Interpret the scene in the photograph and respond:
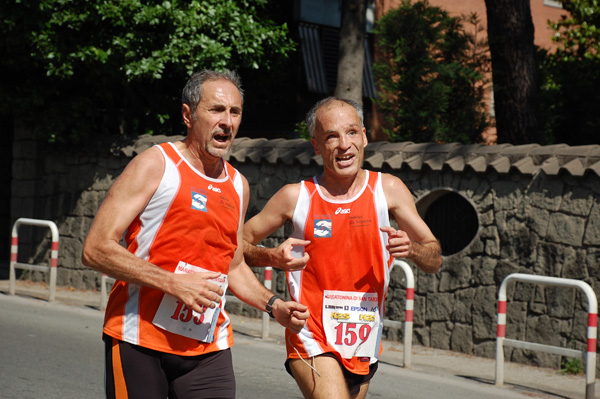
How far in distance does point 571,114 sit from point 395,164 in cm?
725

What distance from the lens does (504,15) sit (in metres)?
13.4

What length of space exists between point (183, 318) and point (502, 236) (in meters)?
6.35

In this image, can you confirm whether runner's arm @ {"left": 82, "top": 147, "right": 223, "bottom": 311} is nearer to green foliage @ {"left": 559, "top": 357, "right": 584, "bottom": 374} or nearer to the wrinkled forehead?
the wrinkled forehead

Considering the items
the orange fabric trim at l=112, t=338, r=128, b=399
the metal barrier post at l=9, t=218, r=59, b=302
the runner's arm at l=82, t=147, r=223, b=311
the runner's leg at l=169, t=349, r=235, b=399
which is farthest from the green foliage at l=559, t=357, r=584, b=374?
the metal barrier post at l=9, t=218, r=59, b=302

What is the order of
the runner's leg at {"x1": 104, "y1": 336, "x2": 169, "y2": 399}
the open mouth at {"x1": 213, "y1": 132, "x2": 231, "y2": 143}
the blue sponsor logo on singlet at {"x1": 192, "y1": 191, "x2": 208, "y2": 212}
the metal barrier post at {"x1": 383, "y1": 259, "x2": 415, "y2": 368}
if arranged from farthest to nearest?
the metal barrier post at {"x1": 383, "y1": 259, "x2": 415, "y2": 368}, the open mouth at {"x1": 213, "y1": 132, "x2": 231, "y2": 143}, the blue sponsor logo on singlet at {"x1": 192, "y1": 191, "x2": 208, "y2": 212}, the runner's leg at {"x1": 104, "y1": 336, "x2": 169, "y2": 399}

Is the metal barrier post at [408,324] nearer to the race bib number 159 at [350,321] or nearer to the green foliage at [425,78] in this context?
the race bib number 159 at [350,321]

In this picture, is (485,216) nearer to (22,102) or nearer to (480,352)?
(480,352)

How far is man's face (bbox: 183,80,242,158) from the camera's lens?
12.3ft

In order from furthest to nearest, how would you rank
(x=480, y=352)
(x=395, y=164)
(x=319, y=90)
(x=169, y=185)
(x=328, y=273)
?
(x=319, y=90), (x=395, y=164), (x=480, y=352), (x=328, y=273), (x=169, y=185)

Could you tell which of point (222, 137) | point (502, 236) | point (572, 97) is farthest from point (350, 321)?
→ point (572, 97)

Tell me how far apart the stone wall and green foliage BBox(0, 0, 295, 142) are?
283 centimetres

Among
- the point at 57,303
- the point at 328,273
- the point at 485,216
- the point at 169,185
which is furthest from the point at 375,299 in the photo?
the point at 57,303

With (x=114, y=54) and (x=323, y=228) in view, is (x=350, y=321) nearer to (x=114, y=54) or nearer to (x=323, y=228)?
(x=323, y=228)

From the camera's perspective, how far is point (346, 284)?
165 inches
